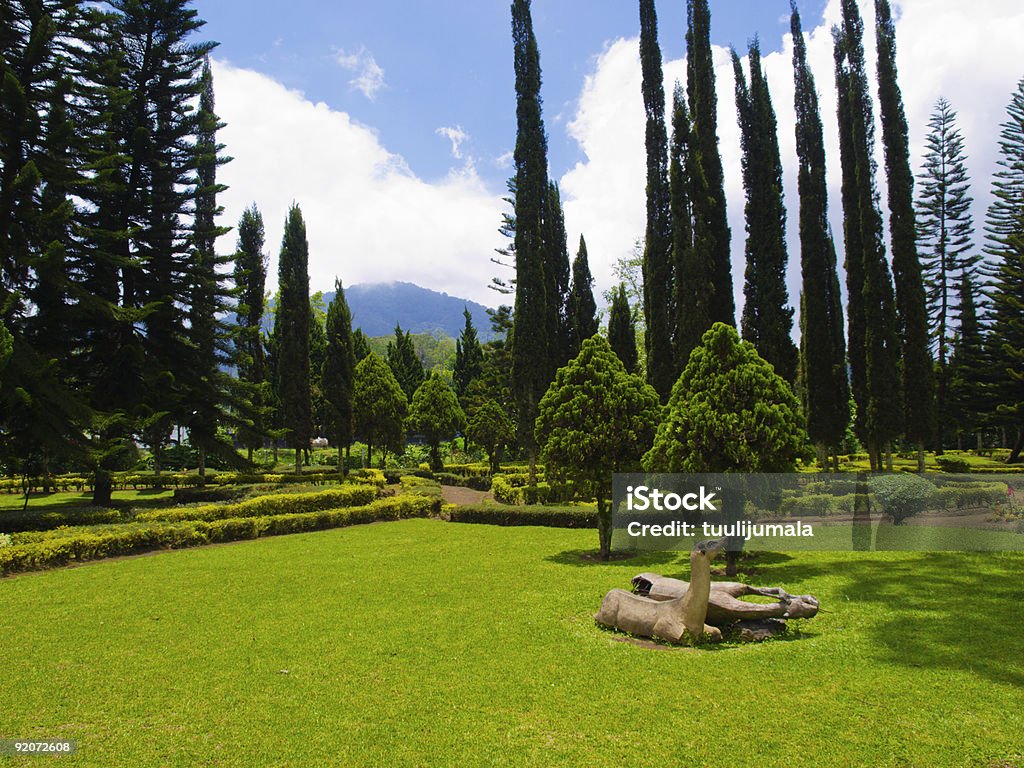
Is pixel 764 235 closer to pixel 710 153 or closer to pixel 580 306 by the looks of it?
pixel 710 153

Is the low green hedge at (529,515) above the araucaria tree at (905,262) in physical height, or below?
below

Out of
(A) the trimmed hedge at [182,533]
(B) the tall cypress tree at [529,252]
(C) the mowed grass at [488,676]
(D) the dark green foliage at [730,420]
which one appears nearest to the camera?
(C) the mowed grass at [488,676]

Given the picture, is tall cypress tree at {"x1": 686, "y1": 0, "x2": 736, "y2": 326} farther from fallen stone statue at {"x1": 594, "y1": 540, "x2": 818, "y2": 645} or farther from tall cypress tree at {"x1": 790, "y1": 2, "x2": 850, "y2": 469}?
fallen stone statue at {"x1": 594, "y1": 540, "x2": 818, "y2": 645}

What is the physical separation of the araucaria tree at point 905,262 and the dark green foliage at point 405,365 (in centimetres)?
3676

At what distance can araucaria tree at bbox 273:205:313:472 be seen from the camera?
2877 cm

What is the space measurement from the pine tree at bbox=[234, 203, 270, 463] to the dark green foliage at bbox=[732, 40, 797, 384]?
698 inches

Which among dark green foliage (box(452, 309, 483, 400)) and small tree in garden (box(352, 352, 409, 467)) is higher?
dark green foliage (box(452, 309, 483, 400))

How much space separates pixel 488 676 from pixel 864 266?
20788 mm

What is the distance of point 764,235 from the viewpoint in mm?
21891

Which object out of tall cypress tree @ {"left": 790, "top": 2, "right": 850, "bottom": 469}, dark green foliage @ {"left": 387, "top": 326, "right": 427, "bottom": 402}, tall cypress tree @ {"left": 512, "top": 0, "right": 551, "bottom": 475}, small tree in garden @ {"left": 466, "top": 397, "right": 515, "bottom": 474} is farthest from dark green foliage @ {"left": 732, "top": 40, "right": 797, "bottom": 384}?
dark green foliage @ {"left": 387, "top": 326, "right": 427, "bottom": 402}

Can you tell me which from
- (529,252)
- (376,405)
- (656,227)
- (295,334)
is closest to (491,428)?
(376,405)

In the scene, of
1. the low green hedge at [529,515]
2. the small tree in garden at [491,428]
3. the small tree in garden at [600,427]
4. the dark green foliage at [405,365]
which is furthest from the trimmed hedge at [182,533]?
the dark green foliage at [405,365]

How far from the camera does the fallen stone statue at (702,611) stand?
6582mm

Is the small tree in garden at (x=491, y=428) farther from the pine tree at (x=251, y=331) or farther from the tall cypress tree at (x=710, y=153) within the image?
the tall cypress tree at (x=710, y=153)
